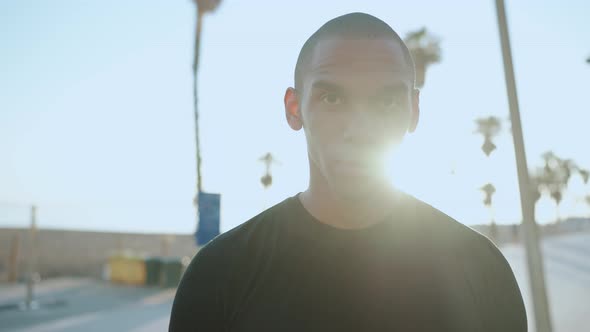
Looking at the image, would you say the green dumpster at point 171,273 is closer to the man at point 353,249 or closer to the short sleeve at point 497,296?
the man at point 353,249

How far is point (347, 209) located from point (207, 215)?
6.98 meters

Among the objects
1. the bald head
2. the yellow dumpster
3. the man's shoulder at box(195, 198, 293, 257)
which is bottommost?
the yellow dumpster

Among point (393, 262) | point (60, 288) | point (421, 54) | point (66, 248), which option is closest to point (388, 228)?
point (393, 262)

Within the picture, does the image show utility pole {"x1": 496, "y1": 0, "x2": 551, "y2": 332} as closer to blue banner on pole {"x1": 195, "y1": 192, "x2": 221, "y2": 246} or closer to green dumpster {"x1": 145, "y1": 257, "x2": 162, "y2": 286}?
blue banner on pole {"x1": 195, "y1": 192, "x2": 221, "y2": 246}

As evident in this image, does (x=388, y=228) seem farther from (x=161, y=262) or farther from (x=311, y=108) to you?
(x=161, y=262)

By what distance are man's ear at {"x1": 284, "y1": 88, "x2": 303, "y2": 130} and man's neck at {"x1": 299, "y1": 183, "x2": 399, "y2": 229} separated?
0.23 meters

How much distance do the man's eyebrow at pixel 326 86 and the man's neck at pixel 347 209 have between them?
343mm

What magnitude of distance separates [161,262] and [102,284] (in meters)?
5.47

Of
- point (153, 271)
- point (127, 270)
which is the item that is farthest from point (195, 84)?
point (127, 270)

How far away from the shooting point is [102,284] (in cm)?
3169

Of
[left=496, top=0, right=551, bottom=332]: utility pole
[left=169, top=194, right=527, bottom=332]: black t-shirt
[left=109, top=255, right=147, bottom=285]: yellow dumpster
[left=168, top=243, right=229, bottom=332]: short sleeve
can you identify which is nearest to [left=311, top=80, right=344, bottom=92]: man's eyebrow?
[left=169, top=194, right=527, bottom=332]: black t-shirt

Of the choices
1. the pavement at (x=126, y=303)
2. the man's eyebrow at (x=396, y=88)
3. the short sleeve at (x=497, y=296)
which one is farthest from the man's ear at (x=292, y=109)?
the pavement at (x=126, y=303)

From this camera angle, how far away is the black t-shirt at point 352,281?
149 centimetres

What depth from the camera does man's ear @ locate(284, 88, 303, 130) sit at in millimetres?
1694
